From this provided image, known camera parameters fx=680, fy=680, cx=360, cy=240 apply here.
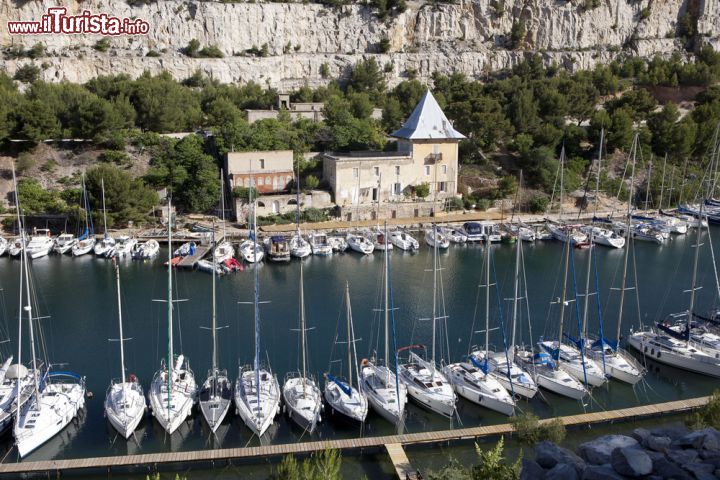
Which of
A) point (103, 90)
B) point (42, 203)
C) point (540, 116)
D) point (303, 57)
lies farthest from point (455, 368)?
point (303, 57)

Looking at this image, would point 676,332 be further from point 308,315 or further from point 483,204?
point 483,204

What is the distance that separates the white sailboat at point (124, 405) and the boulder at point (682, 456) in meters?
13.8

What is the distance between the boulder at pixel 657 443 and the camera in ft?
26.6

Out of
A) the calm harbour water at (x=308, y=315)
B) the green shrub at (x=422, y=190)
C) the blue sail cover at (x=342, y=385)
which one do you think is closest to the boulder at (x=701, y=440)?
the calm harbour water at (x=308, y=315)

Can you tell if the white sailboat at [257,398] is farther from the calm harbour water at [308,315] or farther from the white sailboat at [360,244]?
the white sailboat at [360,244]

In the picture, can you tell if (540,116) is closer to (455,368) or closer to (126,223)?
(126,223)

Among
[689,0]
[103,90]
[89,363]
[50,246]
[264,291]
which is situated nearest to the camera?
[89,363]

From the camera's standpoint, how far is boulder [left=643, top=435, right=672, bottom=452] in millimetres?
8109

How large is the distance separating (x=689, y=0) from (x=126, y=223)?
67051 mm

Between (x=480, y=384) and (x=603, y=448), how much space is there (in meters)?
11.3

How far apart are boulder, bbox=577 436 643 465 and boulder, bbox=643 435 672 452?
14cm

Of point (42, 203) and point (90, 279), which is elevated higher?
point (42, 203)

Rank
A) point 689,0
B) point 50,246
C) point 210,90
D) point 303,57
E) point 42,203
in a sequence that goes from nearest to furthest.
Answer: point 50,246 < point 42,203 < point 210,90 < point 303,57 < point 689,0

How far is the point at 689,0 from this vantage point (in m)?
75.3
